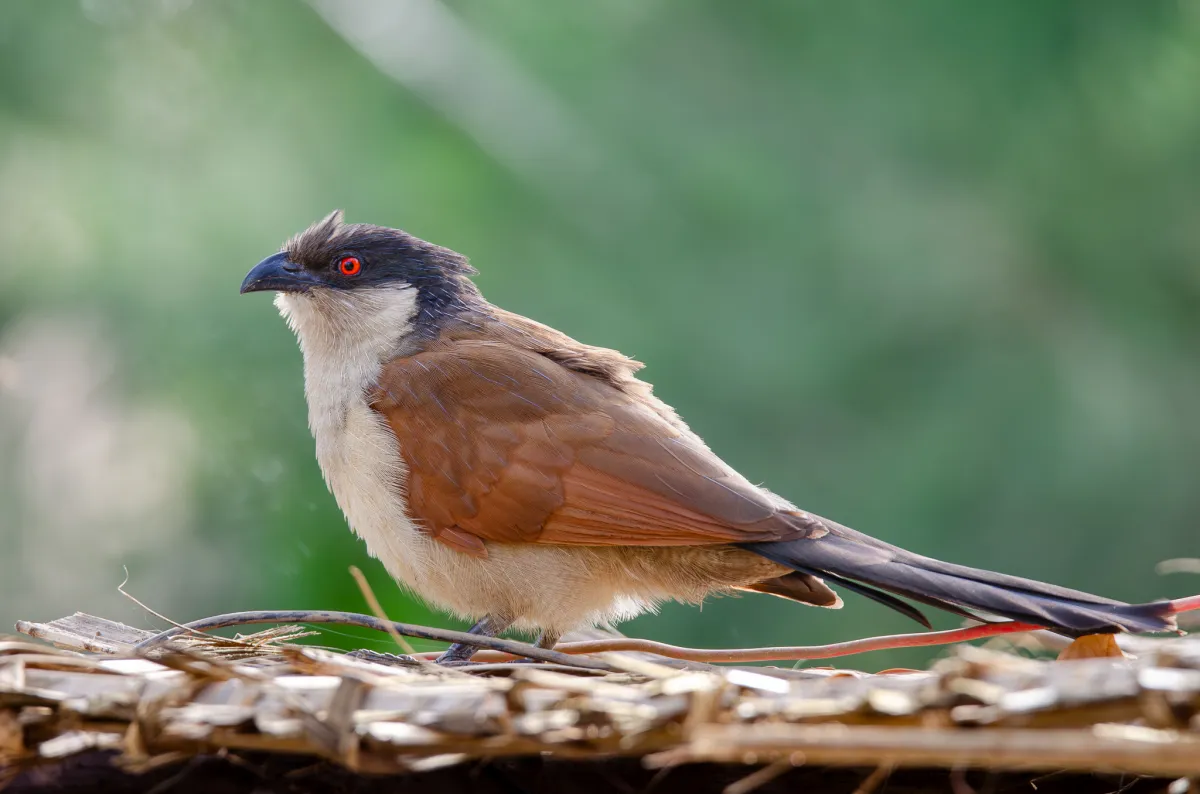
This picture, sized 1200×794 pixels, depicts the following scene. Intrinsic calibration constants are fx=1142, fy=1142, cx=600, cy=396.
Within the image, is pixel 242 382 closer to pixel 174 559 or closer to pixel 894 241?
pixel 174 559

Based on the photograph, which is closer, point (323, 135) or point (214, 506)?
point (214, 506)

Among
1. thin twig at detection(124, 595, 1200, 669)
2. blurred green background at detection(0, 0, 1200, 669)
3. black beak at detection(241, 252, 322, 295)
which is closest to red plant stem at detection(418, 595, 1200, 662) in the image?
thin twig at detection(124, 595, 1200, 669)

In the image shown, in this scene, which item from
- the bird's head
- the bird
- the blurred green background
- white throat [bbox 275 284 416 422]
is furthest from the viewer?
the blurred green background

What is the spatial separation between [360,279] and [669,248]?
73.2 inches

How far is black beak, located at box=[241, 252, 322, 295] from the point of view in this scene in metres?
2.10

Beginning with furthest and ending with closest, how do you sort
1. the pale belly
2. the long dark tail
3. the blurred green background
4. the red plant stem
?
1. the blurred green background
2. the pale belly
3. the red plant stem
4. the long dark tail

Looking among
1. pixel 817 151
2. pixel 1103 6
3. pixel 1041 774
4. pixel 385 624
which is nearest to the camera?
pixel 1041 774

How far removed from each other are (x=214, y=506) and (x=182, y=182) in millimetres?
1054

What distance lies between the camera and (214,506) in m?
3.32

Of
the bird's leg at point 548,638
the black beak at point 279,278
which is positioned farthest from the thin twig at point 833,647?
the black beak at point 279,278

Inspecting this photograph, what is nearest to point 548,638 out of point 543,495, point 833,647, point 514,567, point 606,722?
point 514,567

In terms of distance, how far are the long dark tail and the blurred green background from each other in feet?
6.17

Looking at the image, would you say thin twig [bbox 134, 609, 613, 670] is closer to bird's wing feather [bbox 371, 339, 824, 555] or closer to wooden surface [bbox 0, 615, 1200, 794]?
wooden surface [bbox 0, 615, 1200, 794]

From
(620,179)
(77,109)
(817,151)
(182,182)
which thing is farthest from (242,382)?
(817,151)
